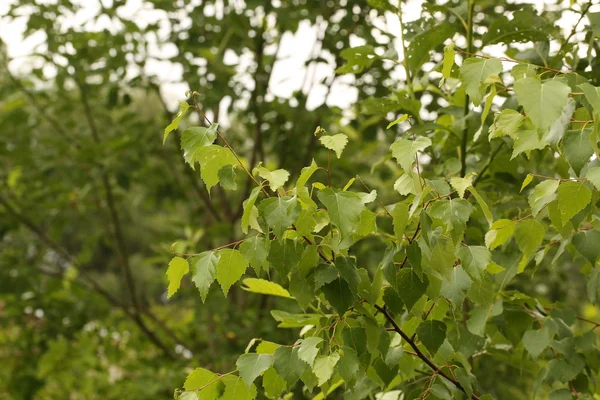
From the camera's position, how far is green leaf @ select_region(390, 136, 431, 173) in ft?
3.05

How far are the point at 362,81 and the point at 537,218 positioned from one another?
70.8 inches

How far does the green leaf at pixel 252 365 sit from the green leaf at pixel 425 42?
719 mm

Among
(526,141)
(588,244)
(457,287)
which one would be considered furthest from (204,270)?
(588,244)

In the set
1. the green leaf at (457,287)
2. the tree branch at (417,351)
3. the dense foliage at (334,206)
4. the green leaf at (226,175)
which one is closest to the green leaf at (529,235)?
the dense foliage at (334,206)

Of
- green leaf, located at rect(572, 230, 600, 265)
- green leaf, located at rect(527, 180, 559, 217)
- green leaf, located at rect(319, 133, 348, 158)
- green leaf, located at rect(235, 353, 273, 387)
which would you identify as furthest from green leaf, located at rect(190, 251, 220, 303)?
green leaf, located at rect(572, 230, 600, 265)

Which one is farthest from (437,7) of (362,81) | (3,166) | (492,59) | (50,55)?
(3,166)

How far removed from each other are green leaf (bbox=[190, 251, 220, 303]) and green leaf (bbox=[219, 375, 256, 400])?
0.13m

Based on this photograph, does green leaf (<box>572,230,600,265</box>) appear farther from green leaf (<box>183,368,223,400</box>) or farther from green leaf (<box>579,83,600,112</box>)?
green leaf (<box>183,368,223,400</box>)

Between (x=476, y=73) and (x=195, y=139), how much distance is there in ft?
1.31

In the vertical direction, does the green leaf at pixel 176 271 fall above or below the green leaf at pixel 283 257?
below

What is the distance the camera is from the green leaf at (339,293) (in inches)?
38.1

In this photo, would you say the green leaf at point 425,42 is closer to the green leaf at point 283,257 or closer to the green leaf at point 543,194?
the green leaf at point 543,194

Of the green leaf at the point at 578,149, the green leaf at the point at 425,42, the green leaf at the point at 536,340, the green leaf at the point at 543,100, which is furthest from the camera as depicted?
the green leaf at the point at 425,42

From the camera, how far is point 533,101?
2.67 feet
